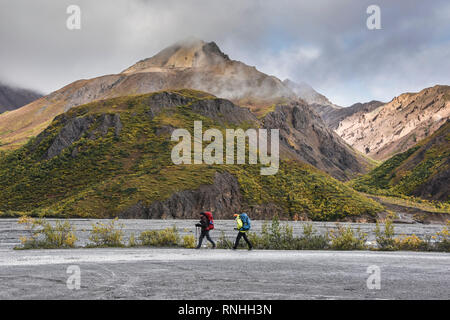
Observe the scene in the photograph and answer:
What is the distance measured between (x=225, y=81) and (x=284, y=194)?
124 metres

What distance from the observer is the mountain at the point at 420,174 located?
351 ft

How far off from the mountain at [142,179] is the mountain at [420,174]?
97.3 ft

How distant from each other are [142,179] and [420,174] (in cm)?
8357

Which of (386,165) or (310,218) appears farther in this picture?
(386,165)

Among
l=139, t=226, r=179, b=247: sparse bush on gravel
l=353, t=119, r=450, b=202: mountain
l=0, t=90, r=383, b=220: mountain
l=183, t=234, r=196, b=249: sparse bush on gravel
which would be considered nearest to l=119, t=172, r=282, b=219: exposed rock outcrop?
l=0, t=90, r=383, b=220: mountain

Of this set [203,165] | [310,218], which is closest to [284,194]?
[310,218]

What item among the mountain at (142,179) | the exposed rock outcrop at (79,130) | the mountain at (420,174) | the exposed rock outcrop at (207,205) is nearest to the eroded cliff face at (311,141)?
the mountain at (420,174)

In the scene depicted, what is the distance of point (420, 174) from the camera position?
119 metres

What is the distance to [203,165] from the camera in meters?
83.9

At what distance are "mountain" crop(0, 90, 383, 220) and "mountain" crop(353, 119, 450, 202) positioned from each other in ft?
97.3

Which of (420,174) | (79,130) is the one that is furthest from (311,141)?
(79,130)

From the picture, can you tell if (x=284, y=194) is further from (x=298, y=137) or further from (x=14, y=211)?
(x=298, y=137)

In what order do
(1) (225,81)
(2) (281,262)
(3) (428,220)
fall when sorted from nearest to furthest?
(2) (281,262)
(3) (428,220)
(1) (225,81)

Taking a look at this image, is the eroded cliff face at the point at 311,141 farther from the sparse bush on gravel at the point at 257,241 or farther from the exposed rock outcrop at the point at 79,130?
the sparse bush on gravel at the point at 257,241
